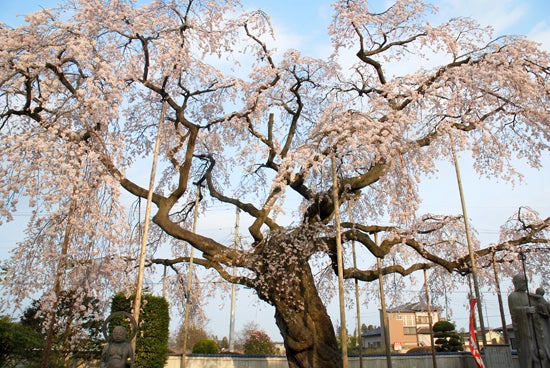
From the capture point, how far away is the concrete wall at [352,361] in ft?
59.4

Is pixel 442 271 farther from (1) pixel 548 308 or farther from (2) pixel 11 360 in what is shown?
(2) pixel 11 360

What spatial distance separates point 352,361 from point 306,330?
491 inches

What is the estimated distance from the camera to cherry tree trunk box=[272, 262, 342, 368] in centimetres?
992

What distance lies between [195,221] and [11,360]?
7.03 meters

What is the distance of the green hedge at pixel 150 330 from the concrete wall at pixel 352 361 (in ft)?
7.76

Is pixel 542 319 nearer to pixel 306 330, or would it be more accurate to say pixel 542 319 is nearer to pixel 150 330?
pixel 306 330

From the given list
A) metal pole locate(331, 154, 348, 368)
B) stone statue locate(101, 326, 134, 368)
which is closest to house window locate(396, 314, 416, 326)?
metal pole locate(331, 154, 348, 368)

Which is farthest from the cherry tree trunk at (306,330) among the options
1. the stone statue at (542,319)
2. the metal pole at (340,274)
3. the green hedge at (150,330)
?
the green hedge at (150,330)

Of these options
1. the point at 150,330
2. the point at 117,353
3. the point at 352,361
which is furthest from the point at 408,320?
the point at 117,353

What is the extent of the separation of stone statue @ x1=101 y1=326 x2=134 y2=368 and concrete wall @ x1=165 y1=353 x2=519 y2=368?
9483 millimetres

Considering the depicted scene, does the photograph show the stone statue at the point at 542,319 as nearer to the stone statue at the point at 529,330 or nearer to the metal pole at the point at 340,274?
the stone statue at the point at 529,330

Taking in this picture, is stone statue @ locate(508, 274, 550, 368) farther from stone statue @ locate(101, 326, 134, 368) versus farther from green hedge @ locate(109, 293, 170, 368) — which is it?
green hedge @ locate(109, 293, 170, 368)

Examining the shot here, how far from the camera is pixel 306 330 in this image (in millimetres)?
10023

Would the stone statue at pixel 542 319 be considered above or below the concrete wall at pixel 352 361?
above
